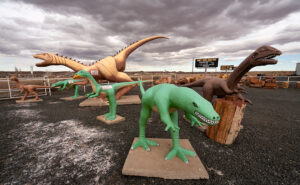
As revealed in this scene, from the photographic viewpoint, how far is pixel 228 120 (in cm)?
233

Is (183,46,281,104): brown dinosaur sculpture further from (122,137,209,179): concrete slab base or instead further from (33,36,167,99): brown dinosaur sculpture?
(33,36,167,99): brown dinosaur sculpture

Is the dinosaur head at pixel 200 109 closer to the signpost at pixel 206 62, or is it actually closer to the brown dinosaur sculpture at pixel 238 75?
the brown dinosaur sculpture at pixel 238 75

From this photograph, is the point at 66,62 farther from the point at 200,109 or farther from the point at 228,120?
the point at 228,120

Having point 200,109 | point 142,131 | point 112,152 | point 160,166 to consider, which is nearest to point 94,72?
point 112,152

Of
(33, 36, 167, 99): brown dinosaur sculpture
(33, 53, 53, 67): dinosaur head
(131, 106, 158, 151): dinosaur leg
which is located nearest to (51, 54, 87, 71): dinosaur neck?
(33, 36, 167, 99): brown dinosaur sculpture

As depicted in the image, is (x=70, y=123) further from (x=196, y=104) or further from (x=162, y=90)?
(x=196, y=104)

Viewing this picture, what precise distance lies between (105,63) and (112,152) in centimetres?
434

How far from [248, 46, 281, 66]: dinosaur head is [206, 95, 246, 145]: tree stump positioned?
2.97ft

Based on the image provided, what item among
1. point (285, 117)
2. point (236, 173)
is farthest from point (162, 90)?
point (285, 117)

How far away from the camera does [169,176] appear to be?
63.1 inches

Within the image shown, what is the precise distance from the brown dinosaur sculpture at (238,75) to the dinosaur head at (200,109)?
2083 mm

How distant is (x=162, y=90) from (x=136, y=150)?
1.21 meters

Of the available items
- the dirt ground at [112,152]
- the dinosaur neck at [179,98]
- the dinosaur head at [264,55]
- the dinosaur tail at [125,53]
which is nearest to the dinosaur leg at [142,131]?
the dirt ground at [112,152]

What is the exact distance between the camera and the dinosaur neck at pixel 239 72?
2641 mm
